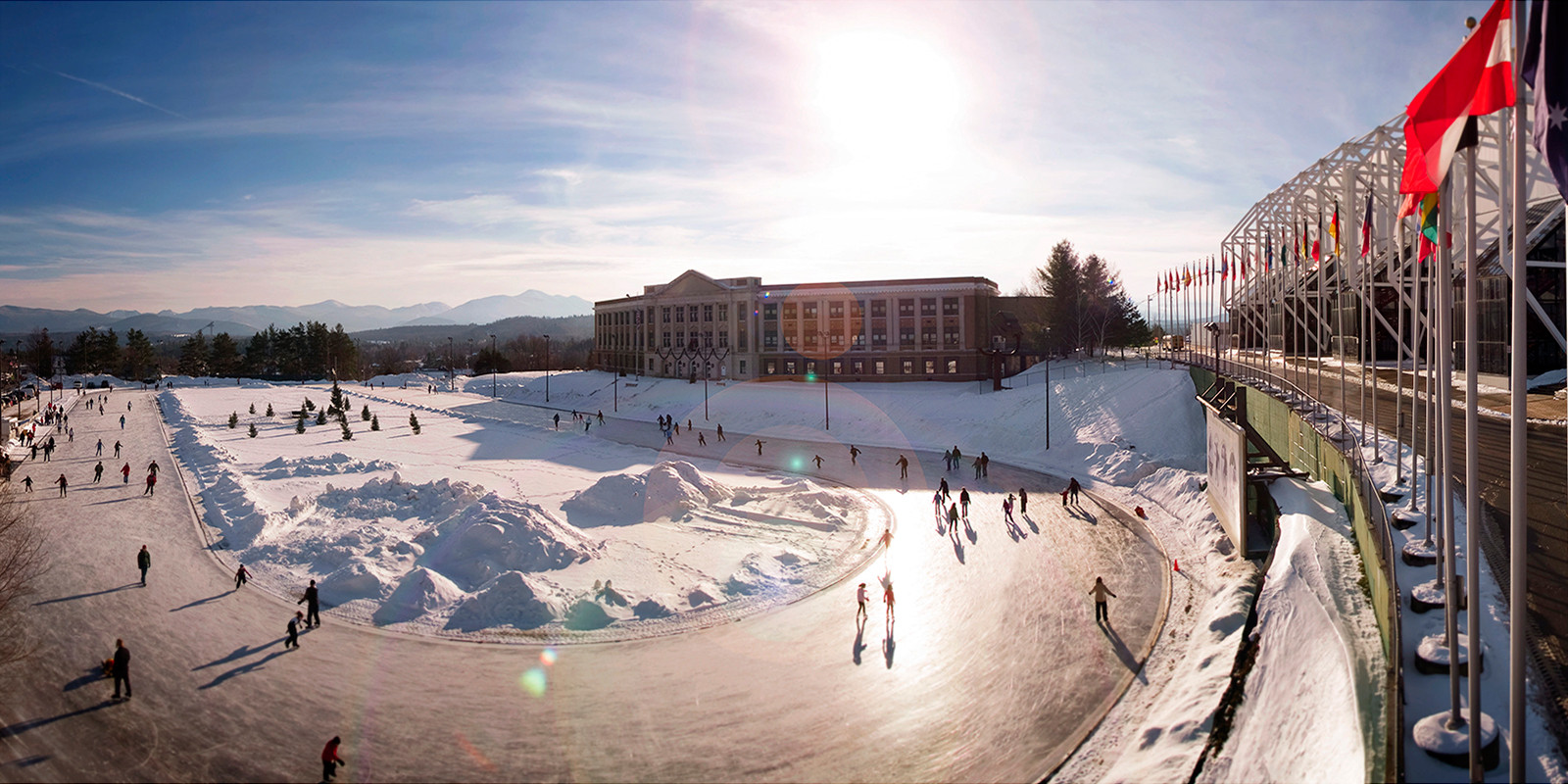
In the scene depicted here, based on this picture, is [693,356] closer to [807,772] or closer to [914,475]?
[914,475]

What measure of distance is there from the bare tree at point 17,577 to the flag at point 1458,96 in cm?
2607

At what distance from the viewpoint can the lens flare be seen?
15.1 meters

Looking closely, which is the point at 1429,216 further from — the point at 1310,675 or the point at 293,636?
the point at 293,636

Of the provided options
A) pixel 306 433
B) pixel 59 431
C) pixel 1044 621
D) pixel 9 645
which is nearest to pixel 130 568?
pixel 9 645

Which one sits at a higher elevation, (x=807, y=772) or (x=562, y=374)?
(x=562, y=374)

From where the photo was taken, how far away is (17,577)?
19969 millimetres

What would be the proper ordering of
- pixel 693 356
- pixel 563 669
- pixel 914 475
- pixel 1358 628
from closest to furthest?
pixel 1358 628, pixel 563 669, pixel 914 475, pixel 693 356

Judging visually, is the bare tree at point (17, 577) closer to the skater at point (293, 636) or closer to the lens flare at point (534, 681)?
the skater at point (293, 636)

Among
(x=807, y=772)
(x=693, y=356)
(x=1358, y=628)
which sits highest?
(x=693, y=356)

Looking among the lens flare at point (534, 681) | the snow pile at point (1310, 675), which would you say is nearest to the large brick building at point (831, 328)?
the snow pile at point (1310, 675)

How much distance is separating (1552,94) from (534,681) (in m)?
17.3

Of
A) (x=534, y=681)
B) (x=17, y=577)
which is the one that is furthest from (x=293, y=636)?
(x=17, y=577)

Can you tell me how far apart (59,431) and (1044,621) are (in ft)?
237

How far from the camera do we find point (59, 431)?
57.2m
